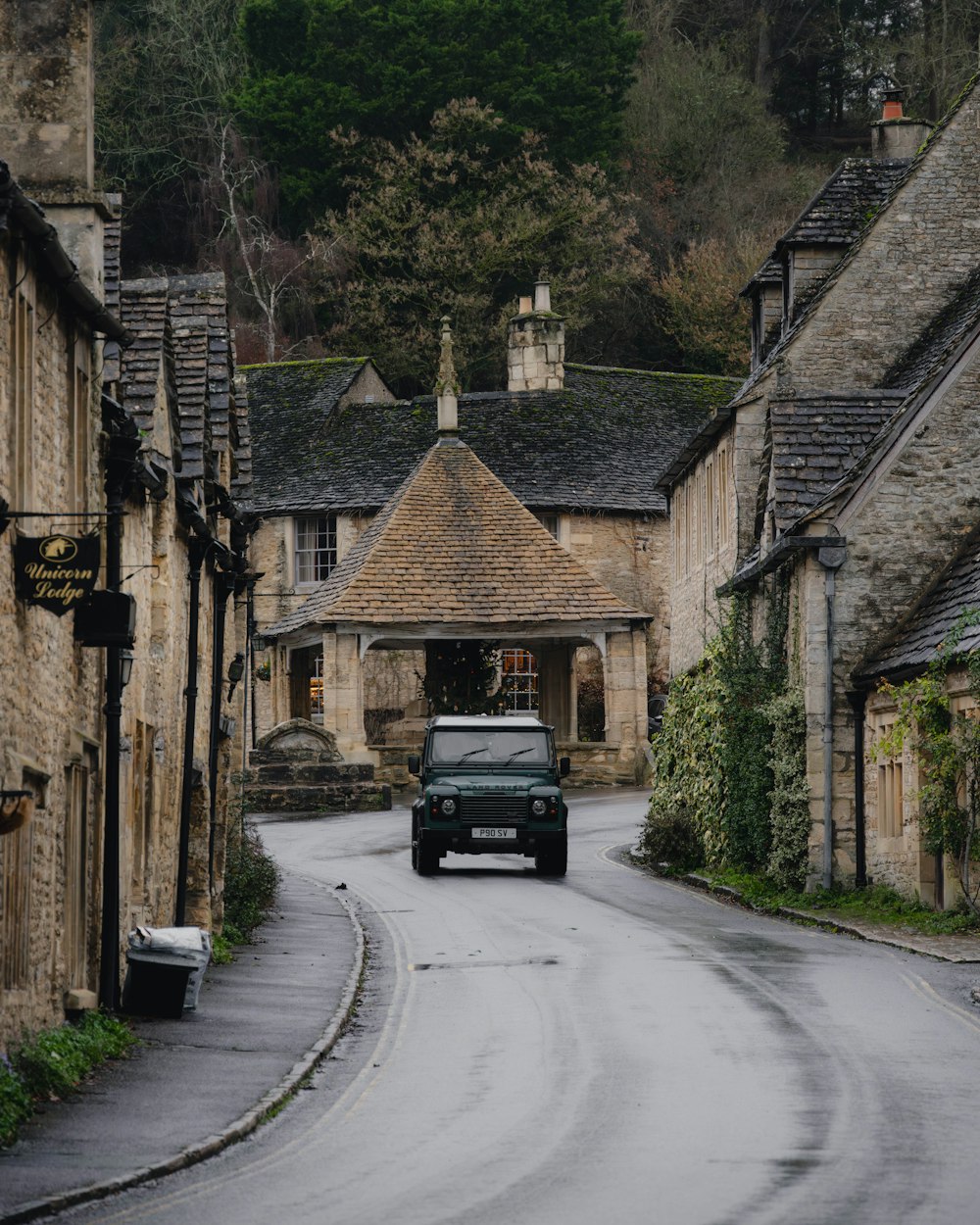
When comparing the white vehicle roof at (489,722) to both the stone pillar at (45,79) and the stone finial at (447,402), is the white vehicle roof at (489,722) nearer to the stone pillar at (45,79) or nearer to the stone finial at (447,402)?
the stone pillar at (45,79)

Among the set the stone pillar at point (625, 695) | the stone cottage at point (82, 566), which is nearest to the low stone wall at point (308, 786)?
the stone pillar at point (625, 695)

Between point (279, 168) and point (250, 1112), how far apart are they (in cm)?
5401

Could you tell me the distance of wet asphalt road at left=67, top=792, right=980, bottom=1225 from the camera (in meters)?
9.55

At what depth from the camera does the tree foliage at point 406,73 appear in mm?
61188

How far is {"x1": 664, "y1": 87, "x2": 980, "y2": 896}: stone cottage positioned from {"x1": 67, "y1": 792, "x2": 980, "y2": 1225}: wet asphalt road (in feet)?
15.3

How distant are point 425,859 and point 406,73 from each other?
3627 cm

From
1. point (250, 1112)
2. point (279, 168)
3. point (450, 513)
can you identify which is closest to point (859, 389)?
point (450, 513)

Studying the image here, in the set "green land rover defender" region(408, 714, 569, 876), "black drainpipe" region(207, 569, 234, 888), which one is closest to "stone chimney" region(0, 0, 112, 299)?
"black drainpipe" region(207, 569, 234, 888)

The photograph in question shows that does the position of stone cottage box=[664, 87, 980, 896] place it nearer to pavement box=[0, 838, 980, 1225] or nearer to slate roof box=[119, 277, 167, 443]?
pavement box=[0, 838, 980, 1225]

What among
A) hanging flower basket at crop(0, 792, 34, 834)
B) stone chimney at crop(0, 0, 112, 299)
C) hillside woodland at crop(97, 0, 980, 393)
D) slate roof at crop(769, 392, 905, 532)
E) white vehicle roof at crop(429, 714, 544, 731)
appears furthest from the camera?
hillside woodland at crop(97, 0, 980, 393)

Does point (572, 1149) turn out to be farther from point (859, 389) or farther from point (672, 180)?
point (672, 180)

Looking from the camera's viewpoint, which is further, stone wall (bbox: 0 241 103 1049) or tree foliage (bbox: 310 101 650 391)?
tree foliage (bbox: 310 101 650 391)

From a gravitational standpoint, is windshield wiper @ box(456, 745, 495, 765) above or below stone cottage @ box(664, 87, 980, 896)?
below

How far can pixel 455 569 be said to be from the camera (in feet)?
151
